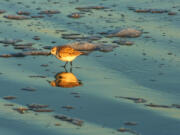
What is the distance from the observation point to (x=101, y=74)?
24.2ft

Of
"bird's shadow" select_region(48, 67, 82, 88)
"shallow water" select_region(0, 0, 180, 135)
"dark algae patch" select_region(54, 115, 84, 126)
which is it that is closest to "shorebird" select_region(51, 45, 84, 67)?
"shallow water" select_region(0, 0, 180, 135)

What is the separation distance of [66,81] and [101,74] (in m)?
0.55

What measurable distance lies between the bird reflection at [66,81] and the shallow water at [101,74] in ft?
0.31

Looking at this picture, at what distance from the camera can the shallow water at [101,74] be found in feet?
18.4

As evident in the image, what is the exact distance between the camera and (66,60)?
787 centimetres

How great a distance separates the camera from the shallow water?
221 inches

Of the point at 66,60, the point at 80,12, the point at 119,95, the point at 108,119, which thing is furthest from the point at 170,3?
the point at 108,119

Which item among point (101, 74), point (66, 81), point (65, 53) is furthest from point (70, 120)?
point (65, 53)

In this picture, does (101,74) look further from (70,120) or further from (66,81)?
(70,120)

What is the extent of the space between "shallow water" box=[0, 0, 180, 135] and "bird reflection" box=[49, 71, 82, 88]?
95mm

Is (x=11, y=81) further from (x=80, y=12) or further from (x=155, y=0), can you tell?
(x=155, y=0)

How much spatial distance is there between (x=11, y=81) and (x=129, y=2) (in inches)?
212

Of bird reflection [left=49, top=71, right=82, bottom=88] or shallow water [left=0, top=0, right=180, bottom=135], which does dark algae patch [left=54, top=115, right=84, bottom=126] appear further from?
bird reflection [left=49, top=71, right=82, bottom=88]

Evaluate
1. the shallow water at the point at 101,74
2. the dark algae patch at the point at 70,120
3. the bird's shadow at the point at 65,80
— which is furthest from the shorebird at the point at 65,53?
the dark algae patch at the point at 70,120
